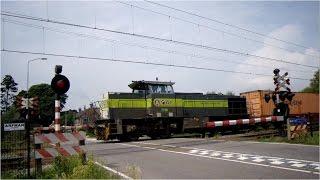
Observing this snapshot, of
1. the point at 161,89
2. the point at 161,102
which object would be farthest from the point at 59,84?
the point at 161,89

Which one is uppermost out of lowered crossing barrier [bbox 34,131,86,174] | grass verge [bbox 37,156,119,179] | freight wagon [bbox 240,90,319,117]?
freight wagon [bbox 240,90,319,117]

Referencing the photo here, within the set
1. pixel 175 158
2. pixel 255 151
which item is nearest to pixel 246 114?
pixel 255 151

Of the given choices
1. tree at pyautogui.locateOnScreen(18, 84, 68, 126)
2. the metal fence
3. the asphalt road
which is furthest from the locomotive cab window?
tree at pyautogui.locateOnScreen(18, 84, 68, 126)

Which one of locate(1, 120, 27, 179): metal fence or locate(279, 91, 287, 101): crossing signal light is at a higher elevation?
locate(279, 91, 287, 101): crossing signal light

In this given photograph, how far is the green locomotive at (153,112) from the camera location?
2342 cm

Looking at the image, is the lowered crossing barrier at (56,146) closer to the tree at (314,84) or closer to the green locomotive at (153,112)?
the green locomotive at (153,112)

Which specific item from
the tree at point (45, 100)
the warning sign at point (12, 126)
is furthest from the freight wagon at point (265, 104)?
the tree at point (45, 100)

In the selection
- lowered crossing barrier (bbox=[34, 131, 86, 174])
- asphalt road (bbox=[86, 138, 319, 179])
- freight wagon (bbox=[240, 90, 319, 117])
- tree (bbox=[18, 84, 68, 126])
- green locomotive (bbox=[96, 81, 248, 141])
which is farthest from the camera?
tree (bbox=[18, 84, 68, 126])

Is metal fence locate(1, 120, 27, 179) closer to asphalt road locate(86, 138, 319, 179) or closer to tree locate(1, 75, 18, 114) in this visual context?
asphalt road locate(86, 138, 319, 179)

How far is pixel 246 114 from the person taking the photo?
30.3 metres

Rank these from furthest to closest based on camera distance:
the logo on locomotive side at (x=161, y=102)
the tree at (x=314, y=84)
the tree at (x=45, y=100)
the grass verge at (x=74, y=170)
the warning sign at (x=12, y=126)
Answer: the tree at (x=314, y=84) < the tree at (x=45, y=100) < the logo on locomotive side at (x=161, y=102) < the warning sign at (x=12, y=126) < the grass verge at (x=74, y=170)

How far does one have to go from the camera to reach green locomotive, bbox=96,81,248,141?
76.8 feet

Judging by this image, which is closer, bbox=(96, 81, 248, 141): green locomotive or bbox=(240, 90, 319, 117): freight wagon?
bbox=(96, 81, 248, 141): green locomotive

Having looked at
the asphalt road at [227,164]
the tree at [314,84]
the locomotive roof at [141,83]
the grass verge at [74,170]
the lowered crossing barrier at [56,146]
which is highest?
the tree at [314,84]
